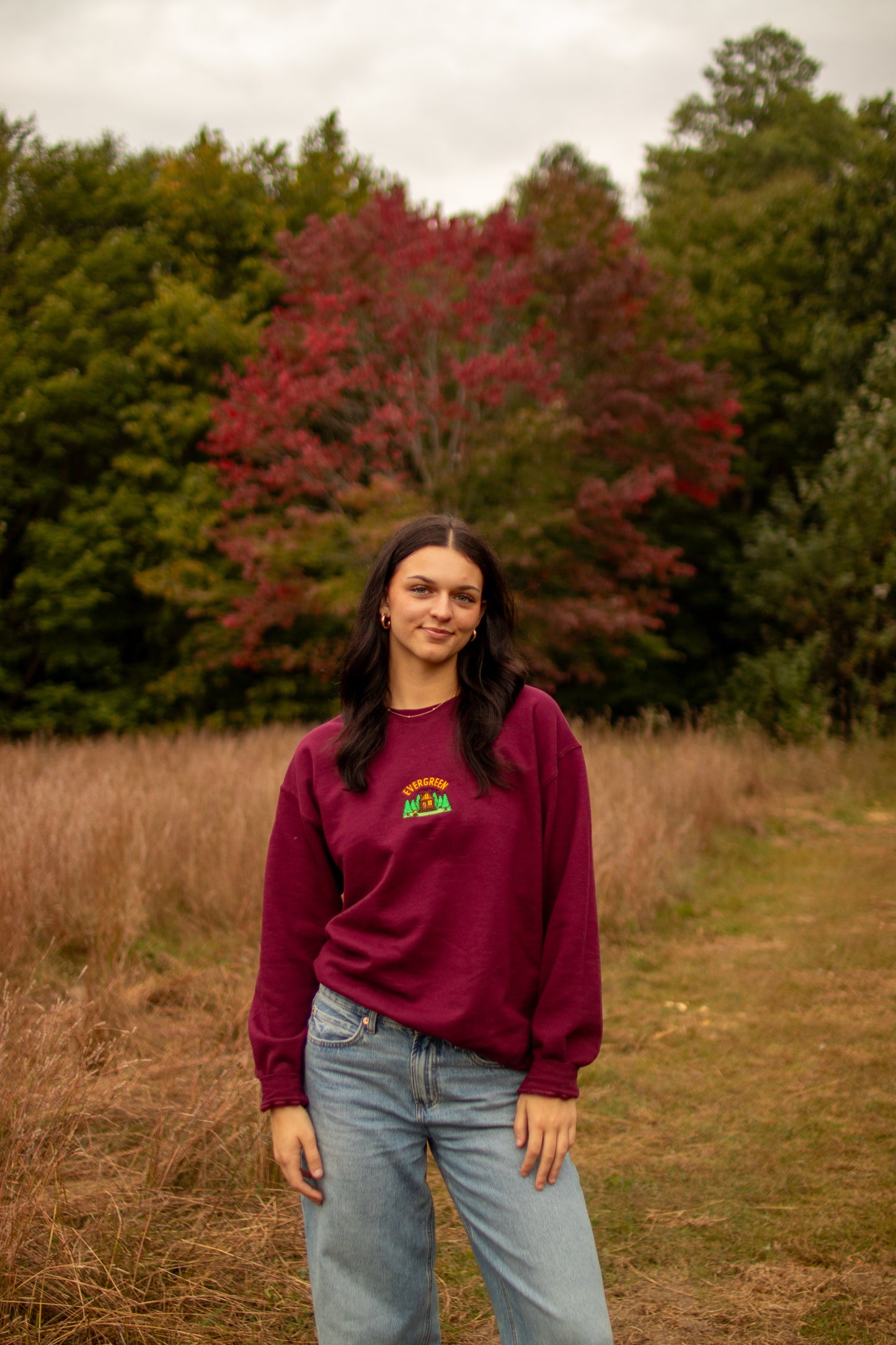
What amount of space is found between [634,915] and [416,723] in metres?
4.81

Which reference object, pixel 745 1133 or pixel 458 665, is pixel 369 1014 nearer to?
pixel 458 665

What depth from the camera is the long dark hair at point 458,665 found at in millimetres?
1922

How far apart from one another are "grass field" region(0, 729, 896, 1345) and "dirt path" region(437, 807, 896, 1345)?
0.01 meters

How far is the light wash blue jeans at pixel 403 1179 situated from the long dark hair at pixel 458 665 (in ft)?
1.58

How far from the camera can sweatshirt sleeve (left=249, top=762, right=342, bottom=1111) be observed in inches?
76.5

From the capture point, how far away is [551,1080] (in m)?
1.75

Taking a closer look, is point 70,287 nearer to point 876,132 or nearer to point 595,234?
point 595,234

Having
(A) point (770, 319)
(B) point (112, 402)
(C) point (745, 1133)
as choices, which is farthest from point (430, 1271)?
(A) point (770, 319)

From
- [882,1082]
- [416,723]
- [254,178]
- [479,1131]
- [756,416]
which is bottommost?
[882,1082]

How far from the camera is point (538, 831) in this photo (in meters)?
1.86

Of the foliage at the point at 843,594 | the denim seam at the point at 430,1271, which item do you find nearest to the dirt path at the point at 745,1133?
the denim seam at the point at 430,1271

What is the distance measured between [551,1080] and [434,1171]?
222 centimetres

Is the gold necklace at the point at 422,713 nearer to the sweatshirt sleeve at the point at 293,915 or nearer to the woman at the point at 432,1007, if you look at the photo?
the woman at the point at 432,1007

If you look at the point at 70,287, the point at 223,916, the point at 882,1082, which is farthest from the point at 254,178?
the point at 882,1082
